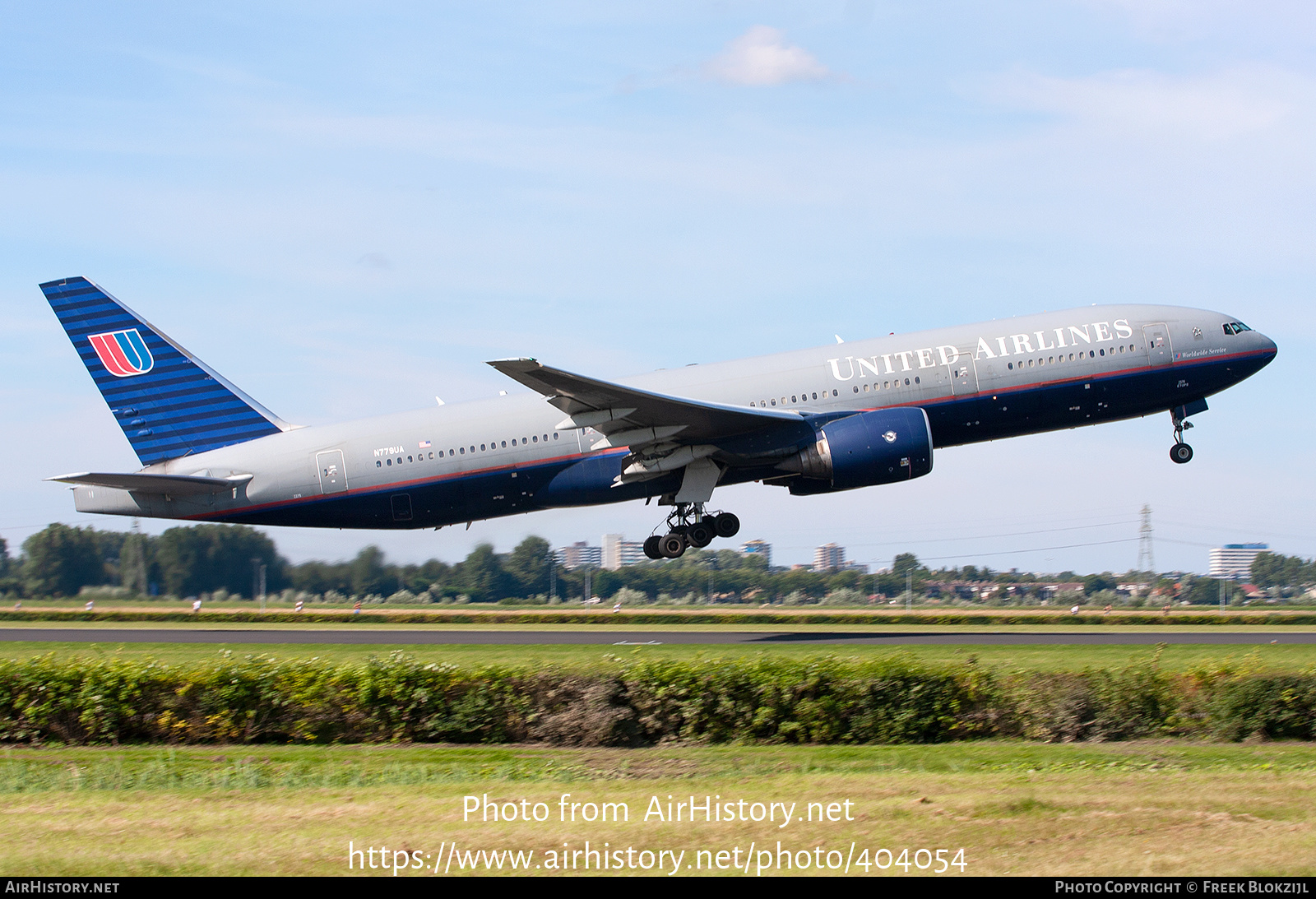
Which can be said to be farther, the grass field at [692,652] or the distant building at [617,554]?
the distant building at [617,554]

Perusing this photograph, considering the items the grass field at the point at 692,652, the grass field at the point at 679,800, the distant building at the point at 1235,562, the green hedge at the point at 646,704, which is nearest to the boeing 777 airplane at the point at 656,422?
the grass field at the point at 692,652

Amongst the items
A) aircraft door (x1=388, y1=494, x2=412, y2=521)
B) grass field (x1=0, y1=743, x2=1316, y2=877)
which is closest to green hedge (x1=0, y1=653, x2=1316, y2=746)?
grass field (x1=0, y1=743, x2=1316, y2=877)

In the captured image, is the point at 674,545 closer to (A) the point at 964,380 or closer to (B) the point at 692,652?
(A) the point at 964,380

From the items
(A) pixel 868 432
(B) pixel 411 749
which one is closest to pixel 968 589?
(A) pixel 868 432

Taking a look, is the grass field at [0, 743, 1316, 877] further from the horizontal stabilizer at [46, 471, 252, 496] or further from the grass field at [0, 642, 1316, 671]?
the horizontal stabilizer at [46, 471, 252, 496]

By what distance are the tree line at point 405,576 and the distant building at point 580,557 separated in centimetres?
42

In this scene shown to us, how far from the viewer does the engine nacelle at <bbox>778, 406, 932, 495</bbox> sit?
28766mm

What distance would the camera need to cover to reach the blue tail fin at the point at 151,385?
33.0 m

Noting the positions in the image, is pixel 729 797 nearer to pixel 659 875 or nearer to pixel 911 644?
pixel 659 875

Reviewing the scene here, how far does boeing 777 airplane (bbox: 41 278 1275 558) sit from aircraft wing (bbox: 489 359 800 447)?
2.4 inches

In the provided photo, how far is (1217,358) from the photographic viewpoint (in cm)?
3070

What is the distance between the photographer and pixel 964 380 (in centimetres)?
2983

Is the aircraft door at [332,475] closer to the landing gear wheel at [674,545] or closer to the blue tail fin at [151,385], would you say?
the blue tail fin at [151,385]

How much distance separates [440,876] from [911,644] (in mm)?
17982
